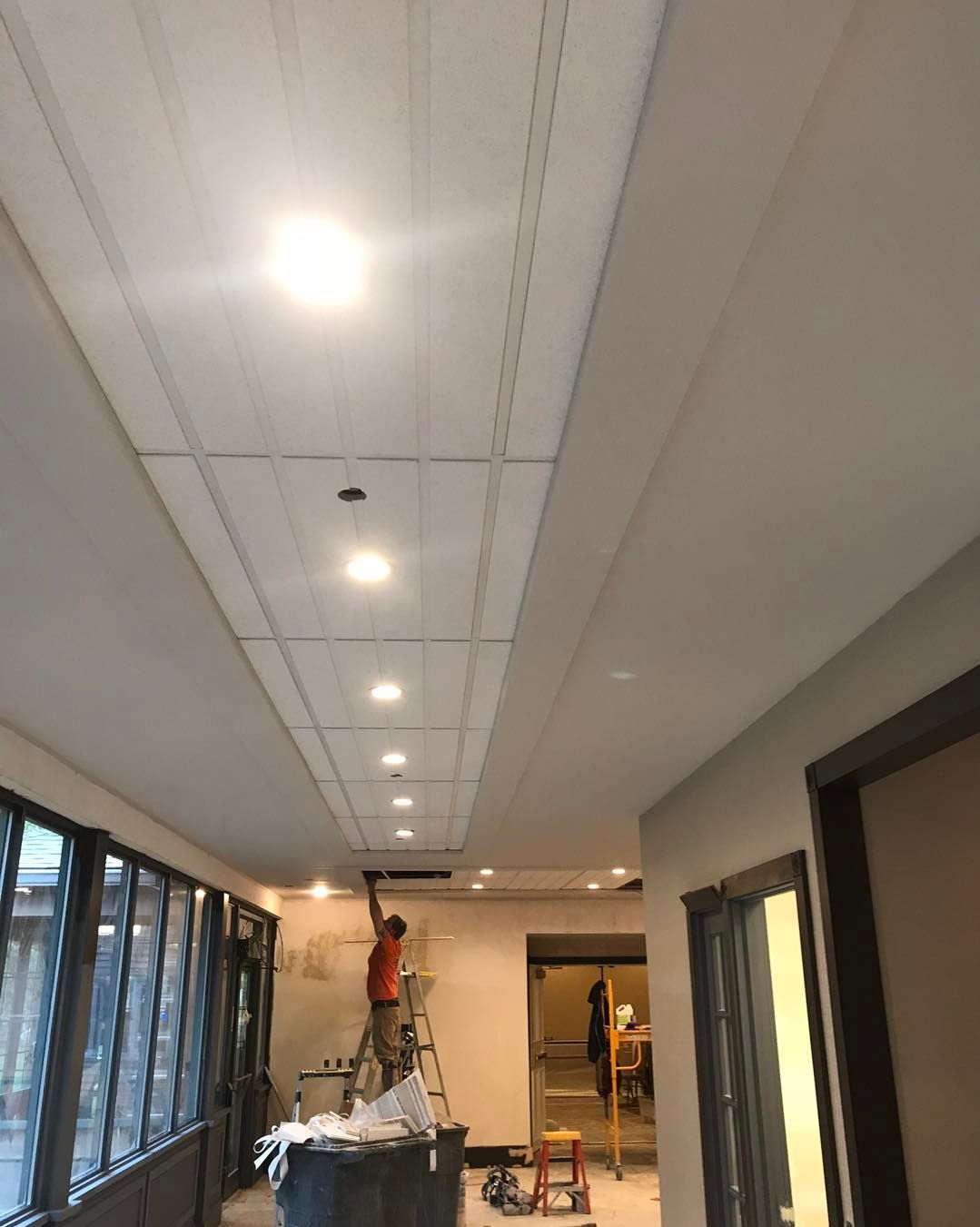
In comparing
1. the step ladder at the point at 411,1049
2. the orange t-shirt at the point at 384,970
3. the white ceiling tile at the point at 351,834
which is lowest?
the step ladder at the point at 411,1049

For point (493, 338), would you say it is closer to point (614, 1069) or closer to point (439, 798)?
point (439, 798)

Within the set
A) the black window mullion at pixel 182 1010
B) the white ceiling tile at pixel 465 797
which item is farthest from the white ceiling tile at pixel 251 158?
the black window mullion at pixel 182 1010

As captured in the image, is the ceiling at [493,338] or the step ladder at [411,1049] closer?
the ceiling at [493,338]

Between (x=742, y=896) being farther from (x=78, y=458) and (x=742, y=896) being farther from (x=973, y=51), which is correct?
(x=973, y=51)

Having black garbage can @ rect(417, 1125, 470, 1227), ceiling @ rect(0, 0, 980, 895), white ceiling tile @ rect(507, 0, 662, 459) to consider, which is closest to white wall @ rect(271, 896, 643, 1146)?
black garbage can @ rect(417, 1125, 470, 1227)

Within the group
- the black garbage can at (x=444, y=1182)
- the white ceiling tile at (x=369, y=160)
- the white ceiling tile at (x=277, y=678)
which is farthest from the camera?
the black garbage can at (x=444, y=1182)

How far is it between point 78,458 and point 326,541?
2.04ft

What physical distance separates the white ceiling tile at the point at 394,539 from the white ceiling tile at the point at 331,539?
31mm

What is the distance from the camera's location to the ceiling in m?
1.18

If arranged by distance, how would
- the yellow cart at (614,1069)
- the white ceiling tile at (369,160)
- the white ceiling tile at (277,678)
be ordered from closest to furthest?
1. the white ceiling tile at (369,160)
2. the white ceiling tile at (277,678)
3. the yellow cart at (614,1069)

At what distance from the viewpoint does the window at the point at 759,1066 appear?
384 cm

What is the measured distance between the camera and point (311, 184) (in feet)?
4.42

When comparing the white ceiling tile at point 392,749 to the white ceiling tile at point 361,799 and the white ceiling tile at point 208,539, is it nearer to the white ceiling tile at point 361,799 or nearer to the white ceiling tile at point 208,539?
the white ceiling tile at point 361,799

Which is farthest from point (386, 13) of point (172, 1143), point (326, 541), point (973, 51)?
point (172, 1143)
